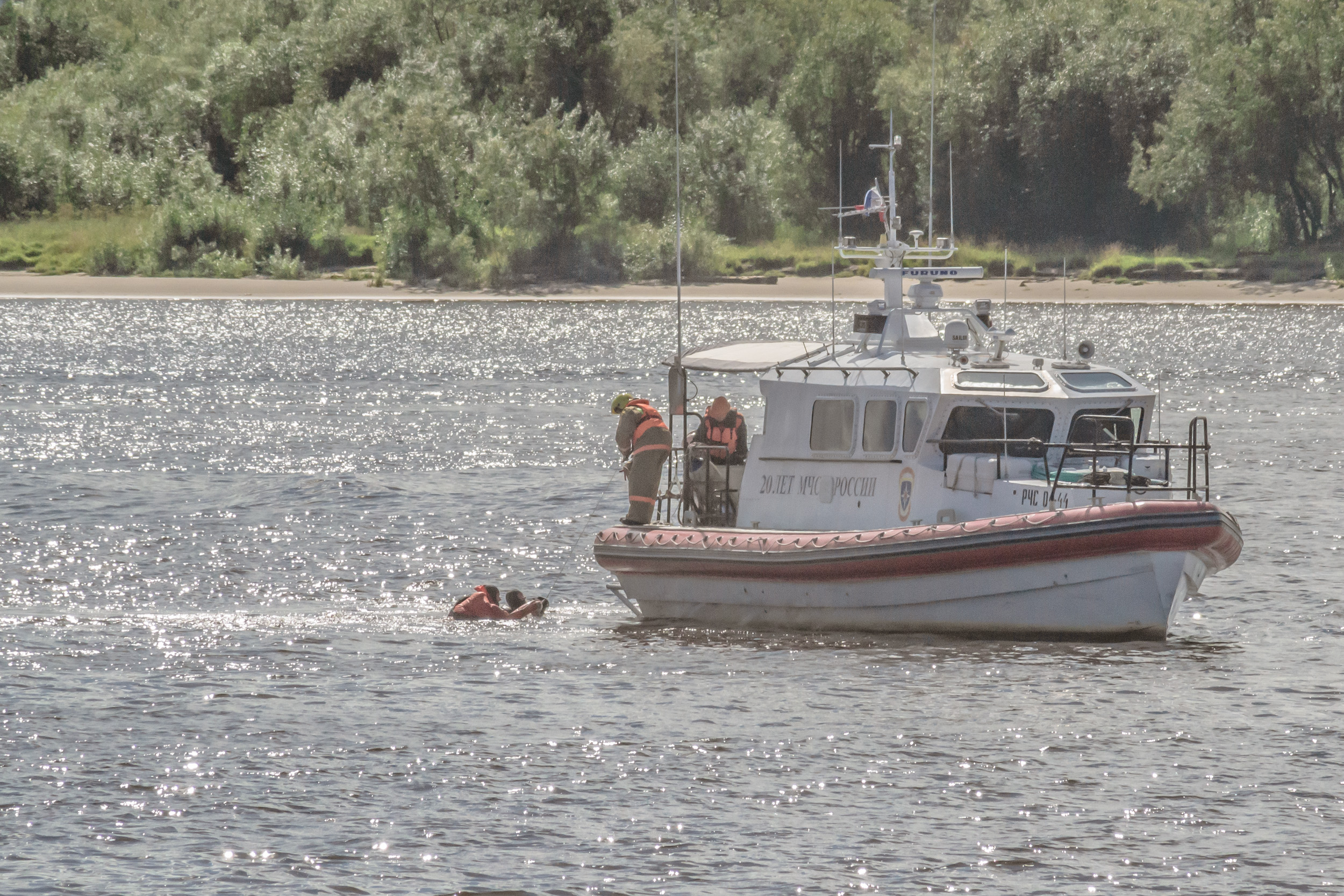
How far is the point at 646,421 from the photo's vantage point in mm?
19125

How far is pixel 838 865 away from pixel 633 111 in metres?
83.4

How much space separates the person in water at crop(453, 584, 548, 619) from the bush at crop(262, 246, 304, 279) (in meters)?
68.1

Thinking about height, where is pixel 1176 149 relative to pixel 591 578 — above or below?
above

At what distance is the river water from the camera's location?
1228 cm

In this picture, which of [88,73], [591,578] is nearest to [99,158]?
[88,73]

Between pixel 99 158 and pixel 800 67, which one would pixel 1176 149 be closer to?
pixel 800 67

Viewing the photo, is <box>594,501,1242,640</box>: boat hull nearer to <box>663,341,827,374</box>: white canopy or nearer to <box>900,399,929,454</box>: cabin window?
<box>900,399,929,454</box>: cabin window

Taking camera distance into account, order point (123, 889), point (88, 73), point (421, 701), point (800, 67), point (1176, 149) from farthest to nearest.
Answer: point (88, 73) → point (800, 67) → point (1176, 149) → point (421, 701) → point (123, 889)

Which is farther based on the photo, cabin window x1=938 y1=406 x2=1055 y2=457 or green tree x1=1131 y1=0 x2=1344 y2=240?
green tree x1=1131 y1=0 x2=1344 y2=240

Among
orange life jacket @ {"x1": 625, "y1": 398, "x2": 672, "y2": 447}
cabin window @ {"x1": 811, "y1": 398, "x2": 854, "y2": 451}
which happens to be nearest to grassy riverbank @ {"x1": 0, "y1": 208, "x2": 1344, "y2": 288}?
orange life jacket @ {"x1": 625, "y1": 398, "x2": 672, "y2": 447}

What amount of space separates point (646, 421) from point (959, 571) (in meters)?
3.87

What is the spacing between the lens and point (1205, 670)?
664 inches

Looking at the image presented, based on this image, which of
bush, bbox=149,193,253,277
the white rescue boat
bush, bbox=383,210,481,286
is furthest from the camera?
bush, bbox=149,193,253,277

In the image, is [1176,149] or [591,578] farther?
[1176,149]
